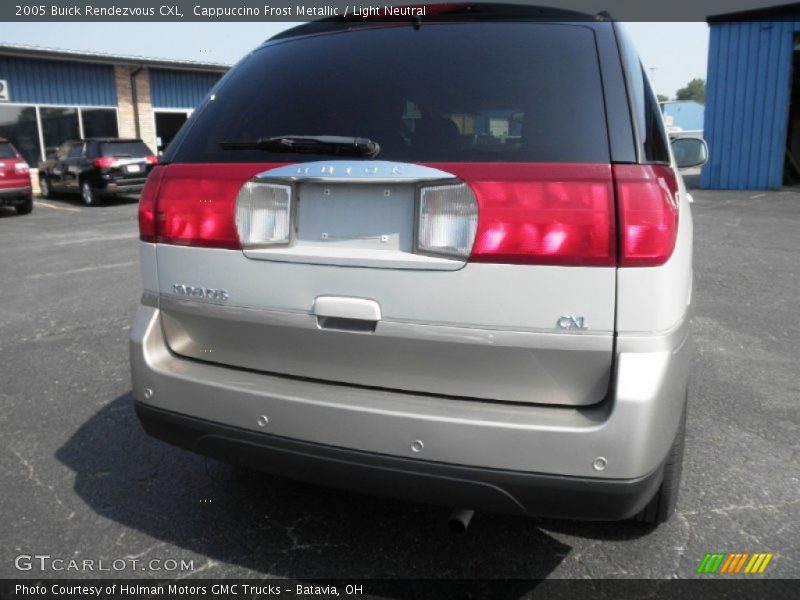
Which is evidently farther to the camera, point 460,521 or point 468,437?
point 460,521

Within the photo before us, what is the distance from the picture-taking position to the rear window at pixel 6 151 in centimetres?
1483

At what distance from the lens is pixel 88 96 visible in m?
22.1

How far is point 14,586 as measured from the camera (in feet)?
7.56

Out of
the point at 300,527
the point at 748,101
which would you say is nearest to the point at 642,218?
the point at 300,527

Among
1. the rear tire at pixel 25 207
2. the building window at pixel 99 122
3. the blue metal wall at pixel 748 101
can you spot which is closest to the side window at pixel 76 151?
the rear tire at pixel 25 207

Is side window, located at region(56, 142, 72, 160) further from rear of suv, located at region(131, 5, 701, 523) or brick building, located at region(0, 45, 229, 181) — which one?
rear of suv, located at region(131, 5, 701, 523)

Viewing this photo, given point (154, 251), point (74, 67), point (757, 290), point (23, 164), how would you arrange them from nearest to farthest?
point (154, 251) → point (757, 290) → point (23, 164) → point (74, 67)

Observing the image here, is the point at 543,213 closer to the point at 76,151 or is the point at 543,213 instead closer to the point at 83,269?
the point at 83,269

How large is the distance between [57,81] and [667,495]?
2324 cm

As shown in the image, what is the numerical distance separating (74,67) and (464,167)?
23.3 m

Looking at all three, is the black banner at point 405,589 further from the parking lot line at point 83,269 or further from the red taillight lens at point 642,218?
the parking lot line at point 83,269

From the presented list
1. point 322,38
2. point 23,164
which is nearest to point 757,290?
point 322,38

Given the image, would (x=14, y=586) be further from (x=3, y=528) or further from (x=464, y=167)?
(x=464, y=167)

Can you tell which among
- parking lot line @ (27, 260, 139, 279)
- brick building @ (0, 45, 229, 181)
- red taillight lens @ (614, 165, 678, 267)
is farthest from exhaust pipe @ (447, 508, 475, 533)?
brick building @ (0, 45, 229, 181)
